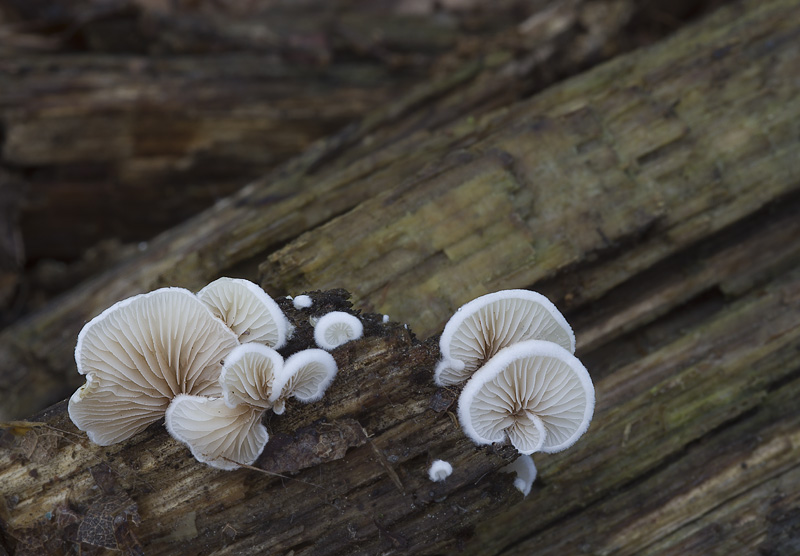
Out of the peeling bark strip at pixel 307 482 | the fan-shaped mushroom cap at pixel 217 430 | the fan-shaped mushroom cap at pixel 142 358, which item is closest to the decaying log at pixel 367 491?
the peeling bark strip at pixel 307 482

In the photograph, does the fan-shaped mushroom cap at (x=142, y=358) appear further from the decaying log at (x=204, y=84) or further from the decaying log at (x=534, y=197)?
the decaying log at (x=204, y=84)

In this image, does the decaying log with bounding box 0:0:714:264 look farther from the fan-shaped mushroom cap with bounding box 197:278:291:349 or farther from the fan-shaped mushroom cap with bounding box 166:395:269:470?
the fan-shaped mushroom cap with bounding box 166:395:269:470

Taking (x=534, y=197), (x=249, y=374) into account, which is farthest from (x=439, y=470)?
(x=534, y=197)

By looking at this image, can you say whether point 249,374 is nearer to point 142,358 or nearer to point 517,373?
point 142,358

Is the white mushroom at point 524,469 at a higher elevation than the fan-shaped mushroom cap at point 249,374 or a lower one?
lower

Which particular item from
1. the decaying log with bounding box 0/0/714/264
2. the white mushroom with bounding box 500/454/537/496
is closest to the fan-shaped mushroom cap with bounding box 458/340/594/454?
the white mushroom with bounding box 500/454/537/496

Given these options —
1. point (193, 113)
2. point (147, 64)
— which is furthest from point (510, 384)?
point (147, 64)
